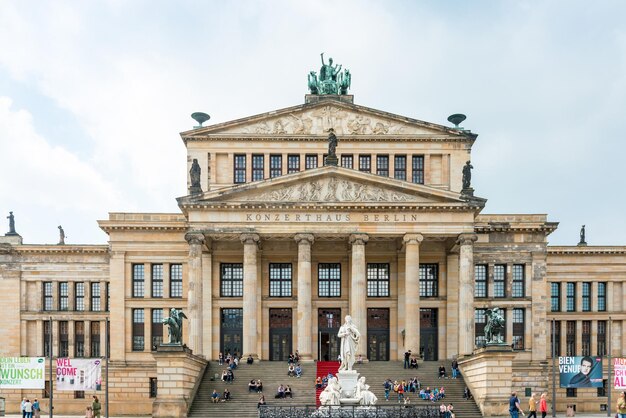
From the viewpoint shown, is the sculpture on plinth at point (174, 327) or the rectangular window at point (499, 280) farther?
the rectangular window at point (499, 280)

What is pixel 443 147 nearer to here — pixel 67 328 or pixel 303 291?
pixel 303 291

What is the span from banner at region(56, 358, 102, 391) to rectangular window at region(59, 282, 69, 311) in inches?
686

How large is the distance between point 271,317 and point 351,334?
88.7 feet

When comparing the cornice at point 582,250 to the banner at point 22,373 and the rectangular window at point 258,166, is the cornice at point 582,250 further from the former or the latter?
the banner at point 22,373

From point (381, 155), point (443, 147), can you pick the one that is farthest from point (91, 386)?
point (443, 147)

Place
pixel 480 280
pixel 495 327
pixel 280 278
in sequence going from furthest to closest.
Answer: pixel 480 280, pixel 280 278, pixel 495 327

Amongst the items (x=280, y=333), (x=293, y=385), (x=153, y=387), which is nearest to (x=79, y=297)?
(x=153, y=387)

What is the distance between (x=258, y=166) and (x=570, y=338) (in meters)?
32.7

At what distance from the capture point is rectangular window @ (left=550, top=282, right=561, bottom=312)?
7282 centimetres

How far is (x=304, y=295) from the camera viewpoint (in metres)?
61.5

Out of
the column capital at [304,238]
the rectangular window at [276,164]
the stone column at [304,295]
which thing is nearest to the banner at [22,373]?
the stone column at [304,295]

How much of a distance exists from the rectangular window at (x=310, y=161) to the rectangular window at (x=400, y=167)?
7005 mm

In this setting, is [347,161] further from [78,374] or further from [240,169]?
[78,374]

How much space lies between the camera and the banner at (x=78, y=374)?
54875 mm
